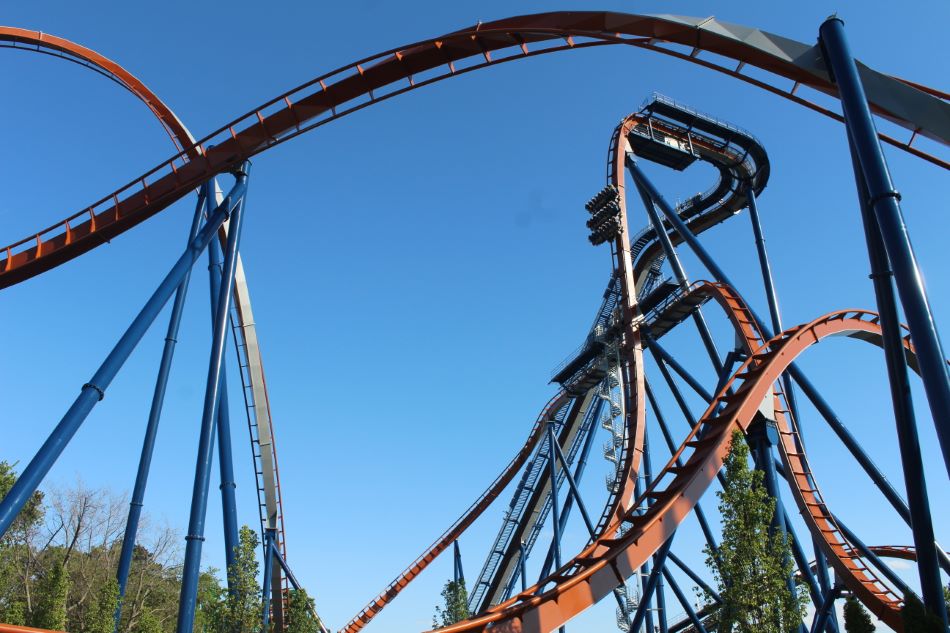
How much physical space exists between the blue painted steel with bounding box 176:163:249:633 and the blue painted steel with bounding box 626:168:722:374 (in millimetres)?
9583

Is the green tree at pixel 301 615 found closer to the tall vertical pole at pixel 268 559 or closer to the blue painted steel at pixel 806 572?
the tall vertical pole at pixel 268 559

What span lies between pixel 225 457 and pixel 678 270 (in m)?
10.5

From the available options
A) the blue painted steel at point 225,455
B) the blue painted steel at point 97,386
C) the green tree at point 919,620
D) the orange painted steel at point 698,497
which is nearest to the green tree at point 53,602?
the blue painted steel at point 225,455

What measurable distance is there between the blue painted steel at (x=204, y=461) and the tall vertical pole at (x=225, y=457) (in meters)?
0.54

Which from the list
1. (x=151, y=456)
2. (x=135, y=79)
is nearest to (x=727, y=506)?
(x=151, y=456)

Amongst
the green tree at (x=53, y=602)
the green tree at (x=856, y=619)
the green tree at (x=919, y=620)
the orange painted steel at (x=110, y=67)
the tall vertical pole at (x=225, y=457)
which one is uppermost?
the orange painted steel at (x=110, y=67)

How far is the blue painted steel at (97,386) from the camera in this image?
27.9 ft

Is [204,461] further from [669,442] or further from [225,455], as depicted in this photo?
[669,442]

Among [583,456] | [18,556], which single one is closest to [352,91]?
[583,456]

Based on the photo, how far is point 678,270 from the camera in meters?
16.7

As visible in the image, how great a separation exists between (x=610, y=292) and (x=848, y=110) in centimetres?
1366

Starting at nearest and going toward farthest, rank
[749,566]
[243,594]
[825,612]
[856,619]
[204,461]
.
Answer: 1. [749,566]
2. [856,619]
3. [825,612]
4. [204,461]
5. [243,594]

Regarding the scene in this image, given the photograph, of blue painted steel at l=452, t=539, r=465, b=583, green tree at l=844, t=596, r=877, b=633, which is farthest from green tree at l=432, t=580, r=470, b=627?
green tree at l=844, t=596, r=877, b=633

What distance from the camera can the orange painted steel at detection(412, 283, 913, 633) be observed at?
809cm
